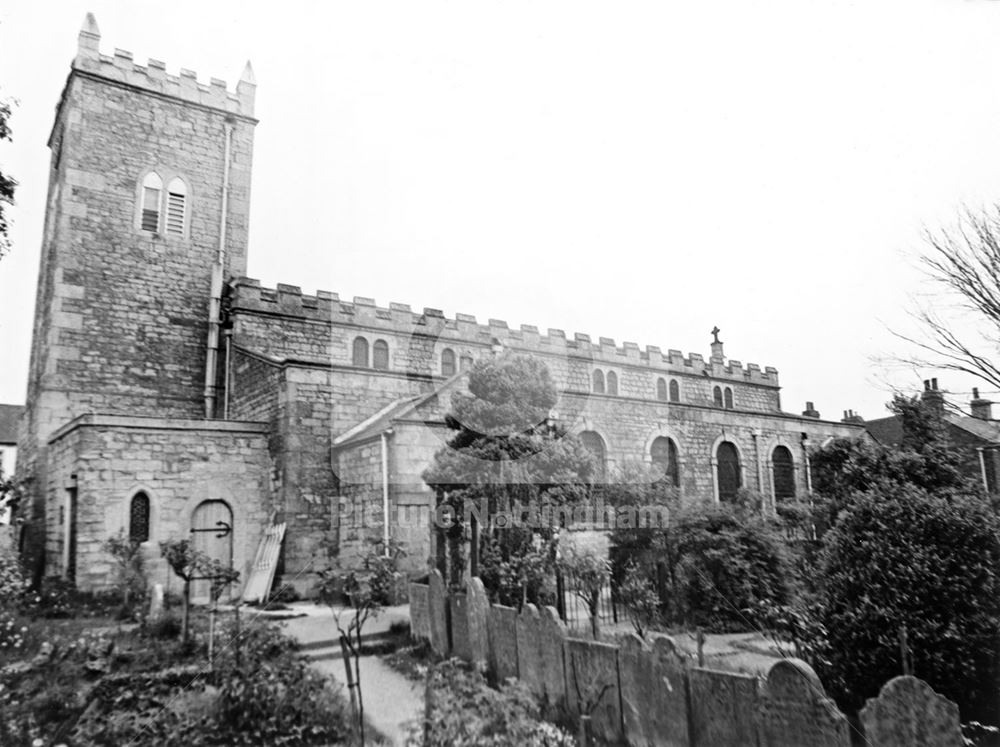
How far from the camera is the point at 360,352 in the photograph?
17.4 m

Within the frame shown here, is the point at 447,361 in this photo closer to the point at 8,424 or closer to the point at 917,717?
the point at 917,717

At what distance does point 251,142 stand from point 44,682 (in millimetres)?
16085

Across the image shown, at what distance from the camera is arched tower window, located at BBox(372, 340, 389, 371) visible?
17281 mm

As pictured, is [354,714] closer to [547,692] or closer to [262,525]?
[547,692]

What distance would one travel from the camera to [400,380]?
12.4 m

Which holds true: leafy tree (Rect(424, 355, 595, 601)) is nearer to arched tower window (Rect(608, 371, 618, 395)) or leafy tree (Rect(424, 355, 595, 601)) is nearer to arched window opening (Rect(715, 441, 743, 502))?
arched window opening (Rect(715, 441, 743, 502))

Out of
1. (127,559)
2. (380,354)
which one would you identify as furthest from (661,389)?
(127,559)

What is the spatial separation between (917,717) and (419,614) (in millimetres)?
4606

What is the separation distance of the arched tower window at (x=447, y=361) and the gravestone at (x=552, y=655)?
1281 cm

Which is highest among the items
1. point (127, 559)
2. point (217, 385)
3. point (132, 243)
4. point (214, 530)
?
point (132, 243)

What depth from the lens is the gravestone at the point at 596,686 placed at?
5324 mm

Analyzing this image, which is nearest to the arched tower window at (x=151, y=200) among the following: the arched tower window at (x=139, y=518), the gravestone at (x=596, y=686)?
the arched tower window at (x=139, y=518)

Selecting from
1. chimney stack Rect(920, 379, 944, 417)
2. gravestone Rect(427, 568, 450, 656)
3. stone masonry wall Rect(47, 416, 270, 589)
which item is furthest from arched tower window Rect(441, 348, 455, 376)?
chimney stack Rect(920, 379, 944, 417)

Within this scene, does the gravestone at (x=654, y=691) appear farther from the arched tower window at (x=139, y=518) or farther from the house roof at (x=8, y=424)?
the house roof at (x=8, y=424)
